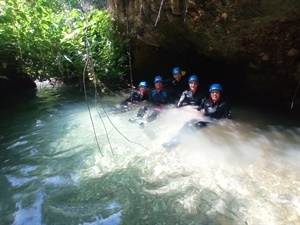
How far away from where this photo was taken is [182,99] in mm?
7625

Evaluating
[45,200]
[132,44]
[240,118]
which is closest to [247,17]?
[240,118]

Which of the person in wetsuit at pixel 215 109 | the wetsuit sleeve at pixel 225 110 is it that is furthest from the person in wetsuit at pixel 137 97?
the wetsuit sleeve at pixel 225 110

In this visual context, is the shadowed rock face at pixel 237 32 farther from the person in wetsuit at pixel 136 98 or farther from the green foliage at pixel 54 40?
the person in wetsuit at pixel 136 98

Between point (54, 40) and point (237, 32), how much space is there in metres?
5.15

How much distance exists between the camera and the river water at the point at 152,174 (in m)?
3.39

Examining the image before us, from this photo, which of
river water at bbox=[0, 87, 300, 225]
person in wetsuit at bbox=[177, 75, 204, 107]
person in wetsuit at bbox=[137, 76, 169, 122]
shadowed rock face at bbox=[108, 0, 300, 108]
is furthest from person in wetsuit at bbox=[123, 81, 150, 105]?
shadowed rock face at bbox=[108, 0, 300, 108]

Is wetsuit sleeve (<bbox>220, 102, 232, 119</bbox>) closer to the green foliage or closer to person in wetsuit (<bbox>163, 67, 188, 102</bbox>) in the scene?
person in wetsuit (<bbox>163, 67, 188, 102</bbox>)

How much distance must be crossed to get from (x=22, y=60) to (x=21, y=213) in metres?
5.83

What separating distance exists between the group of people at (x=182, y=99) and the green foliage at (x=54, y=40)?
1.79m

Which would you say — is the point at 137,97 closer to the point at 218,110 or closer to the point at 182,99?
the point at 182,99

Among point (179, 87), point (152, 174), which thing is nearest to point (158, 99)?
point (179, 87)

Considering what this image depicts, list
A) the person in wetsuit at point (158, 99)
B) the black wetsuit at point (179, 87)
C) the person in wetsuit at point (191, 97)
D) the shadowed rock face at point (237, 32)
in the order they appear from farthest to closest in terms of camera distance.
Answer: the black wetsuit at point (179, 87), the person in wetsuit at point (158, 99), the person in wetsuit at point (191, 97), the shadowed rock face at point (237, 32)

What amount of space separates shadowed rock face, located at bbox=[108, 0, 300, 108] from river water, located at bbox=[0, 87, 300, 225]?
1.51 m

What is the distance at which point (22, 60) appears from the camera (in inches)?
318
